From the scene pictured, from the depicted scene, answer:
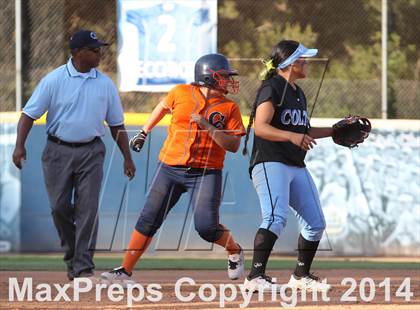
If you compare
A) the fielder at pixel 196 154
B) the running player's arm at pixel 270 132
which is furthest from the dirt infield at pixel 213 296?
the running player's arm at pixel 270 132

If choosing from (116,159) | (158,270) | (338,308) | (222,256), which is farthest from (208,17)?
(338,308)

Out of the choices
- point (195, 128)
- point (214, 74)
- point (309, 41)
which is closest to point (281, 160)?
point (195, 128)

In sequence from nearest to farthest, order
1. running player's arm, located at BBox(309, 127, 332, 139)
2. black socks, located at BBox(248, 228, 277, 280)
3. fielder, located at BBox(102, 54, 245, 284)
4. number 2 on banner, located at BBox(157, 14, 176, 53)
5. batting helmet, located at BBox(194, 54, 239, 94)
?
black socks, located at BBox(248, 228, 277, 280)
running player's arm, located at BBox(309, 127, 332, 139)
fielder, located at BBox(102, 54, 245, 284)
batting helmet, located at BBox(194, 54, 239, 94)
number 2 on banner, located at BBox(157, 14, 176, 53)

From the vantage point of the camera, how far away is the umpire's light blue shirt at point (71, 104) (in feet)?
31.6

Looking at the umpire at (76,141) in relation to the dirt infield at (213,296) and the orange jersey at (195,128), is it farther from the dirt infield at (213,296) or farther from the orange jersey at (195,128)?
the orange jersey at (195,128)

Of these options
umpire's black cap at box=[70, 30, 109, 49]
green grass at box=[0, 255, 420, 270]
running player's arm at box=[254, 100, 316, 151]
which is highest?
umpire's black cap at box=[70, 30, 109, 49]

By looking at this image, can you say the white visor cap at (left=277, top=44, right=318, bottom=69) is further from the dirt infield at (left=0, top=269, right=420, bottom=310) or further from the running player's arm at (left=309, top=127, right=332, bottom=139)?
the dirt infield at (left=0, top=269, right=420, bottom=310)

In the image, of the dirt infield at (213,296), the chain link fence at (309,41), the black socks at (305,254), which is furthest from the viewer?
the chain link fence at (309,41)

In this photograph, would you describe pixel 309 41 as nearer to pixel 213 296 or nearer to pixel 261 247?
pixel 213 296

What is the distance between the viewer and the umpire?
9.63 m

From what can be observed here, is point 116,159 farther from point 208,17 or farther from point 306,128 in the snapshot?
point 306,128

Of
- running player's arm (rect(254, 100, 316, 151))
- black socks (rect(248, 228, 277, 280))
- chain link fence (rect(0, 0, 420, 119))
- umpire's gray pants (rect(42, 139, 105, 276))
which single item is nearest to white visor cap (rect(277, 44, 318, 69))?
running player's arm (rect(254, 100, 316, 151))

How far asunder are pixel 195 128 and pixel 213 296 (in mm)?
1456

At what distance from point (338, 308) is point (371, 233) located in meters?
9.23
